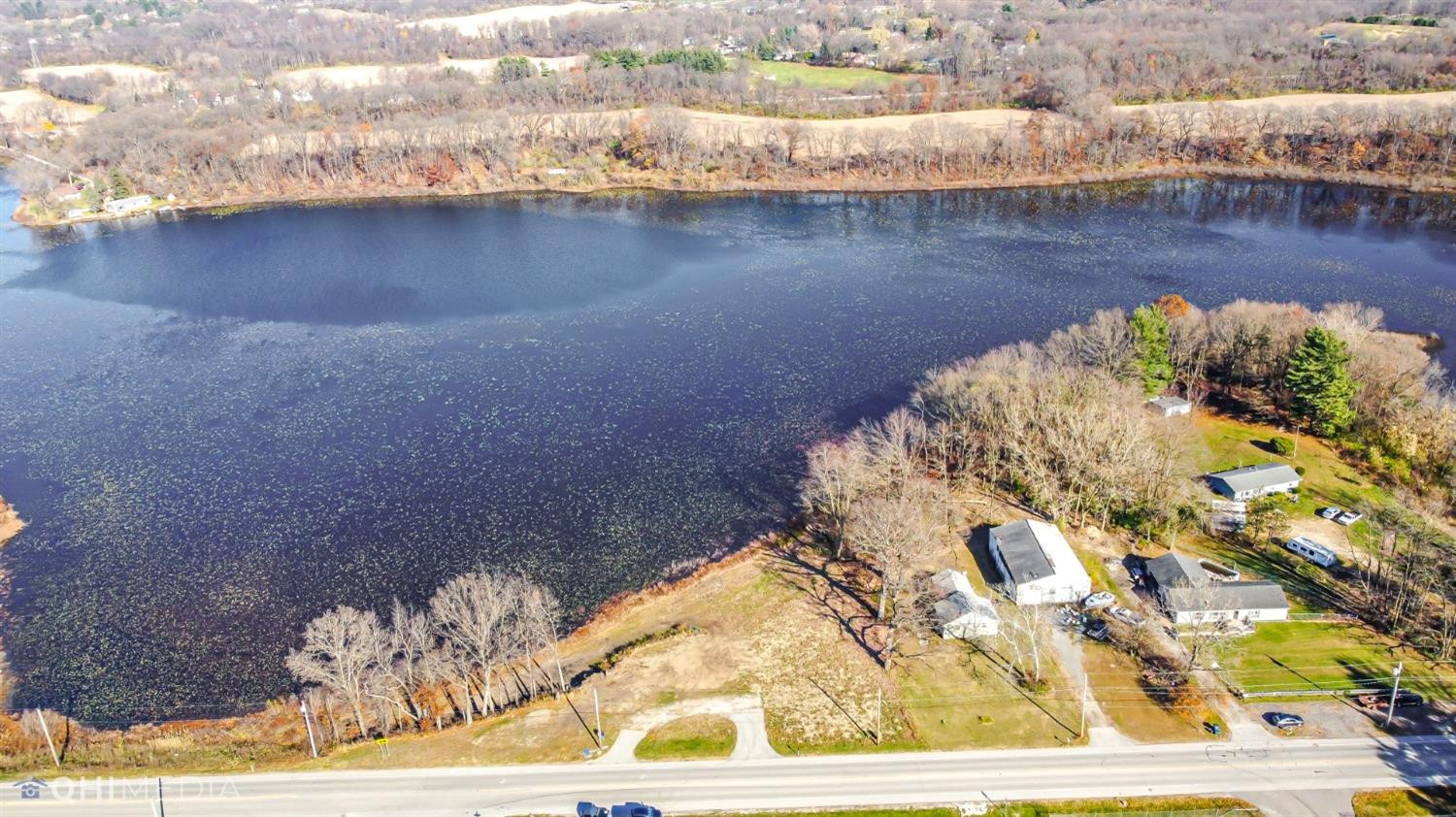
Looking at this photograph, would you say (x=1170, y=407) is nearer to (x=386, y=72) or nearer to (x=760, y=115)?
(x=760, y=115)

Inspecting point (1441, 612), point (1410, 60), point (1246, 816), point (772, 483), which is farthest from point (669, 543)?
point (1410, 60)

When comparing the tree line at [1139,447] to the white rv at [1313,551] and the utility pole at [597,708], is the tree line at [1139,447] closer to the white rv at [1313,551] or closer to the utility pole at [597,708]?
the white rv at [1313,551]

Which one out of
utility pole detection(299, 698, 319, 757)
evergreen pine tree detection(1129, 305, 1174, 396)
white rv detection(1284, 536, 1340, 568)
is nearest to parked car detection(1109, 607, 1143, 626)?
white rv detection(1284, 536, 1340, 568)

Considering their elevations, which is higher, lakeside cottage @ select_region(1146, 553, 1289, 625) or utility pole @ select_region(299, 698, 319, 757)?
lakeside cottage @ select_region(1146, 553, 1289, 625)

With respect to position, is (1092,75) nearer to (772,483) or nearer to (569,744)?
(772,483)

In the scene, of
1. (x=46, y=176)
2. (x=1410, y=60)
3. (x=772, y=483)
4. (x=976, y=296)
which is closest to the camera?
(x=772, y=483)

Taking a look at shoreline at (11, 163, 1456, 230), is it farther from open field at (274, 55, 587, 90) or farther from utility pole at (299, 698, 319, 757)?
utility pole at (299, 698, 319, 757)
